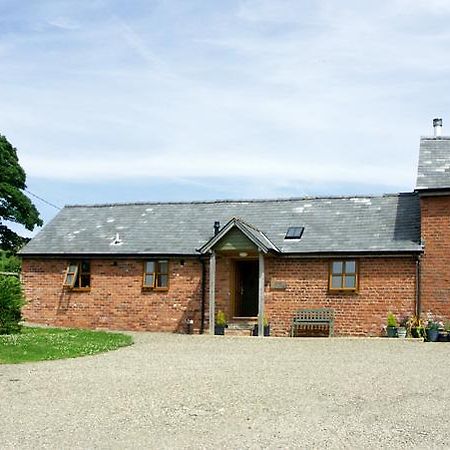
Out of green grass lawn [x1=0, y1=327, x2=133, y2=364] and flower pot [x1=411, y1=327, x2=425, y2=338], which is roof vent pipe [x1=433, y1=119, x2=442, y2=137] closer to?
flower pot [x1=411, y1=327, x2=425, y2=338]

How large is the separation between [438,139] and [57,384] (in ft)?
66.1

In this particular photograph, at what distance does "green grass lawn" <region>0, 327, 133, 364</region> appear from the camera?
16312 mm

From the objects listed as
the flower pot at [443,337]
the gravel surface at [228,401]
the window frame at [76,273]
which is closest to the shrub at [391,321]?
the flower pot at [443,337]

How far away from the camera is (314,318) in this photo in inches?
1017

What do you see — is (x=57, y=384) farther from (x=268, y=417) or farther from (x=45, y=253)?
(x=45, y=253)

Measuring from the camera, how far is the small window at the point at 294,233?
89.3 feet

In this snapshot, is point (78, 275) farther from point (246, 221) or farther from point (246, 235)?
point (246, 235)

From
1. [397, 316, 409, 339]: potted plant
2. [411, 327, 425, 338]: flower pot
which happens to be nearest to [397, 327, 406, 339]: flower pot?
[397, 316, 409, 339]: potted plant

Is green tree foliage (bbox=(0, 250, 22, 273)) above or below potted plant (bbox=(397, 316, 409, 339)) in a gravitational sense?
above

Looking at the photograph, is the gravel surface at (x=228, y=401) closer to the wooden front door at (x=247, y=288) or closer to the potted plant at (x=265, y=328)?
the potted plant at (x=265, y=328)

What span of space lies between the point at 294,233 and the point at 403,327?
559 cm

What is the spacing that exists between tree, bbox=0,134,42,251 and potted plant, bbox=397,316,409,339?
27.6 metres

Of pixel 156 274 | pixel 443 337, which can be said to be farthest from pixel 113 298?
pixel 443 337

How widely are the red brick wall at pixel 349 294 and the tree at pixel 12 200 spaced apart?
2307 centimetres
